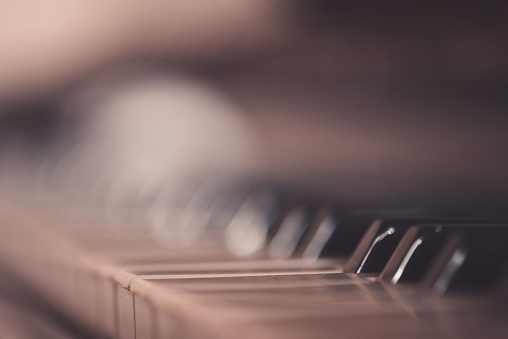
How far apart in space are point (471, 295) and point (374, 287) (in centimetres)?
7

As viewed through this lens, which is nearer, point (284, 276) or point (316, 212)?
point (284, 276)

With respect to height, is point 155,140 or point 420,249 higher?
point 420,249

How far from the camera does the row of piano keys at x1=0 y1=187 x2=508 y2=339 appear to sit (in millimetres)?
460

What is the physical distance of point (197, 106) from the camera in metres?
2.38

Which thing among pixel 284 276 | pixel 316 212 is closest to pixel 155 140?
pixel 316 212

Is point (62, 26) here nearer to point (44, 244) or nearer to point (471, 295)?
point (44, 244)

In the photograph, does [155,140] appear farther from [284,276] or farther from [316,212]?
[284,276]

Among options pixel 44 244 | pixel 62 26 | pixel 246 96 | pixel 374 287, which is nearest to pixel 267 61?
pixel 246 96

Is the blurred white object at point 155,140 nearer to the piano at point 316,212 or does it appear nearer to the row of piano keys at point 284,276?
the piano at point 316,212

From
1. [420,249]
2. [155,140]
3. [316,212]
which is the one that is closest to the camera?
[420,249]

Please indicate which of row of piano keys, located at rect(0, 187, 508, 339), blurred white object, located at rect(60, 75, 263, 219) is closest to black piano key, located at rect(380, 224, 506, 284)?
row of piano keys, located at rect(0, 187, 508, 339)

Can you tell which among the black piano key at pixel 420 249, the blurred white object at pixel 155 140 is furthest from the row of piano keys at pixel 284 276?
the blurred white object at pixel 155 140

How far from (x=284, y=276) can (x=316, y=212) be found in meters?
0.38

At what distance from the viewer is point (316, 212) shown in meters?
1.04
